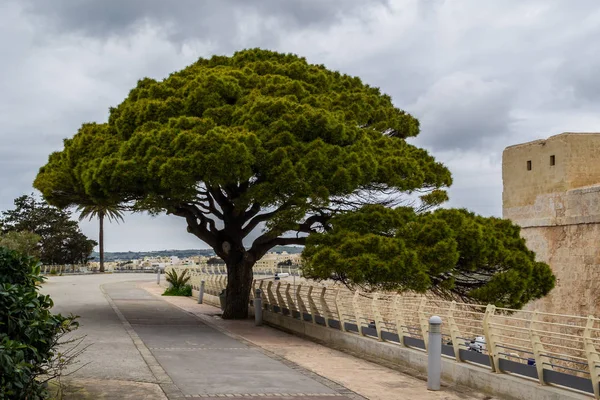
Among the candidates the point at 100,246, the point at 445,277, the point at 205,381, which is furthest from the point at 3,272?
the point at 100,246

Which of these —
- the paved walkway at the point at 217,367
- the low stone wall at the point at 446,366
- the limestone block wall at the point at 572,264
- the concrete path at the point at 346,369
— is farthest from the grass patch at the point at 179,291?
the limestone block wall at the point at 572,264

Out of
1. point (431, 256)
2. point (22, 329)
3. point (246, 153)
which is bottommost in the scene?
point (22, 329)

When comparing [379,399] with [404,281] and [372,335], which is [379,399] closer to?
[372,335]

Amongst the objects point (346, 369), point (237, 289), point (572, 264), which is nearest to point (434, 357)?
point (346, 369)

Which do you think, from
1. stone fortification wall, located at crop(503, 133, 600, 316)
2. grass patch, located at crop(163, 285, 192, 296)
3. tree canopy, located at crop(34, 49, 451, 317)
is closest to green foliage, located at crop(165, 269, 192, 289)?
grass patch, located at crop(163, 285, 192, 296)

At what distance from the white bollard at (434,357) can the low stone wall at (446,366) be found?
1.40 feet

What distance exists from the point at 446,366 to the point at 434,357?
0.68 meters

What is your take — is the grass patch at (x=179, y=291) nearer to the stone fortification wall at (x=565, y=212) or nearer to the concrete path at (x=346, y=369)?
the concrete path at (x=346, y=369)

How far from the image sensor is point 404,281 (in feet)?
54.9

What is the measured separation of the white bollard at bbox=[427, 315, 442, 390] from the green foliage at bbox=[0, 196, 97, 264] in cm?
6463

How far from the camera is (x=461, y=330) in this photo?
13.2 m

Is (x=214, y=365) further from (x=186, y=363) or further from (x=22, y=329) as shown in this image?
(x=22, y=329)

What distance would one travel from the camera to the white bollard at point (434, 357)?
10.9m

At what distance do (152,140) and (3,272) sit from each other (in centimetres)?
1093
